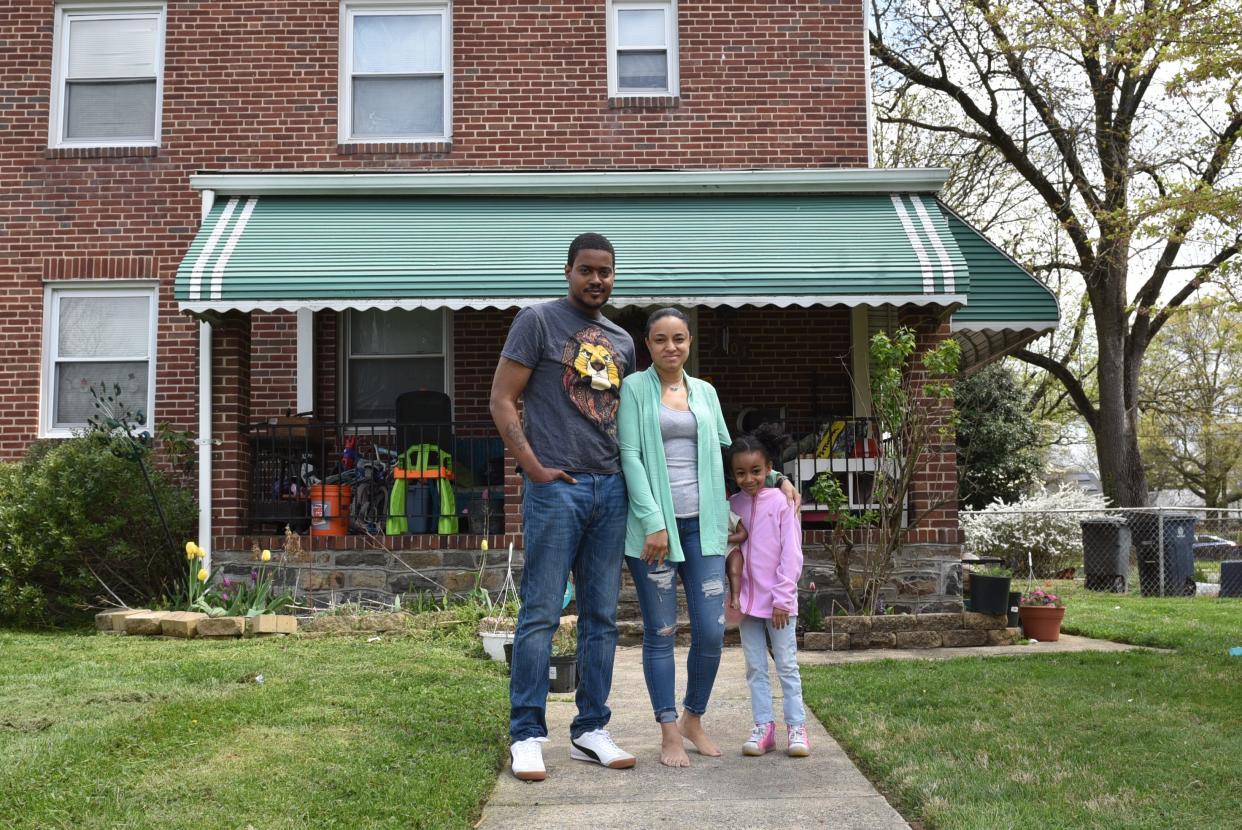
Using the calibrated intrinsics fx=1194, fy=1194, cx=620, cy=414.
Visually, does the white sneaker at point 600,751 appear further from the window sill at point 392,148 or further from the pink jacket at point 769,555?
the window sill at point 392,148

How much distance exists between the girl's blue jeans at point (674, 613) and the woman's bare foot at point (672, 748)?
0.04 meters

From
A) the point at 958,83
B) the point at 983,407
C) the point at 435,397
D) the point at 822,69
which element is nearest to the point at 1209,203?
the point at 822,69

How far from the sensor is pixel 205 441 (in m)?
9.65

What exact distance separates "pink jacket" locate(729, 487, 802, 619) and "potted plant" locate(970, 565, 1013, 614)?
414cm

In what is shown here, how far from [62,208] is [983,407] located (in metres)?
17.7

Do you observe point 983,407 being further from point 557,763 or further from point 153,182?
point 557,763

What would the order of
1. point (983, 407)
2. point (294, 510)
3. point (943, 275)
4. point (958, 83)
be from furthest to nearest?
point (983, 407) → point (958, 83) → point (294, 510) → point (943, 275)

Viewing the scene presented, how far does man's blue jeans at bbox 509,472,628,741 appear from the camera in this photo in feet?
14.9

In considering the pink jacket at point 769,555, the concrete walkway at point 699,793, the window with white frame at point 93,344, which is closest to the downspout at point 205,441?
the window with white frame at point 93,344

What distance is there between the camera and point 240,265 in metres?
9.23

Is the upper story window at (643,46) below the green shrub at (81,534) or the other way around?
the other way around

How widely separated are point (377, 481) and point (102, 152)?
15.3 feet

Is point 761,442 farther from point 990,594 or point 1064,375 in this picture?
point 1064,375

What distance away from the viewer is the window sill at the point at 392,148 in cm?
1167
